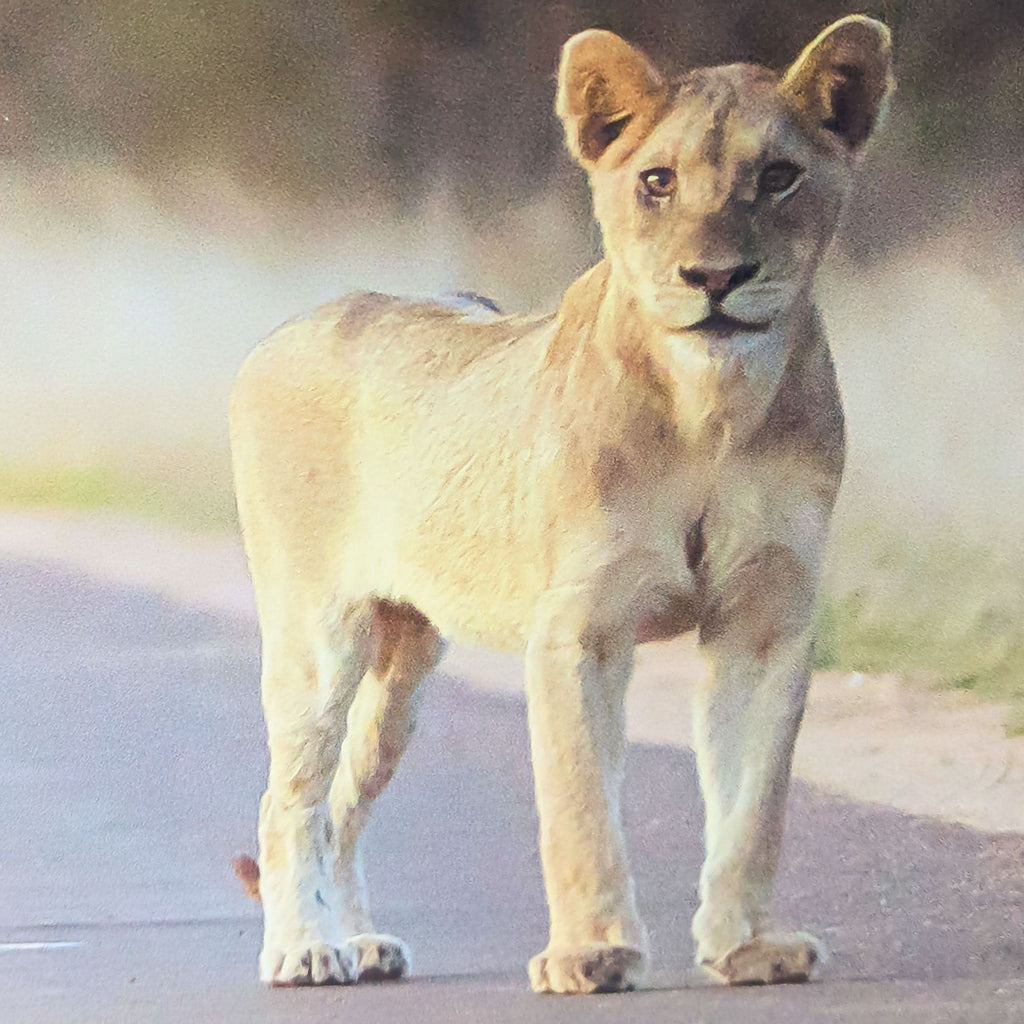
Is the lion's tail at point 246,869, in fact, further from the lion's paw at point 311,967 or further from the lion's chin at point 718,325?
the lion's chin at point 718,325

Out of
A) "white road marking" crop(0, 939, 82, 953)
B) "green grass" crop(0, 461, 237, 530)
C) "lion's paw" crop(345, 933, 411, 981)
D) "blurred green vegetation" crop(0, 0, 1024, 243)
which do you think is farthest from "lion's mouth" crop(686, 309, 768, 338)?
"white road marking" crop(0, 939, 82, 953)

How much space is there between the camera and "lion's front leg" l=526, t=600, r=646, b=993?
1.73 m

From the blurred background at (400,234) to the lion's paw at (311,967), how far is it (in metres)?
0.55

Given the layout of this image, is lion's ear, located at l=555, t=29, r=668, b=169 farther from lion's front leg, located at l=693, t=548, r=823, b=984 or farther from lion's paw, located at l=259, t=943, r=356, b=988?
lion's paw, located at l=259, t=943, r=356, b=988

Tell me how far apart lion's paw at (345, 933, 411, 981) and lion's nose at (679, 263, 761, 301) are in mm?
887

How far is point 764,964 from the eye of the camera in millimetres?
1775

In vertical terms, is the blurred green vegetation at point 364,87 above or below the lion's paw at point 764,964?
above

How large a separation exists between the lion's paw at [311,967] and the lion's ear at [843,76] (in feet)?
3.90

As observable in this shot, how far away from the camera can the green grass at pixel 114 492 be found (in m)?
1.87

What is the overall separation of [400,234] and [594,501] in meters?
0.46

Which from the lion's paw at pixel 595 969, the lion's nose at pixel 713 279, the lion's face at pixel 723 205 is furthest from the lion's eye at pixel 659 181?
the lion's paw at pixel 595 969

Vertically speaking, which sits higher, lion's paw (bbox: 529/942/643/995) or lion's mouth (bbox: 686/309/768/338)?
lion's mouth (bbox: 686/309/768/338)

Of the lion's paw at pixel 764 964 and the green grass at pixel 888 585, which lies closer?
the lion's paw at pixel 764 964

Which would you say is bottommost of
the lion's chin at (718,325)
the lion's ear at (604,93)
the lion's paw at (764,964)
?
the lion's paw at (764,964)
